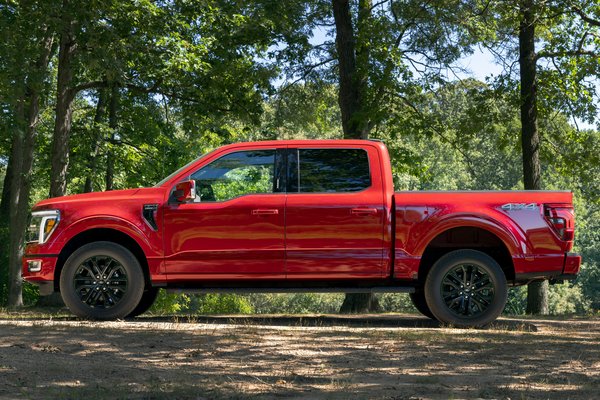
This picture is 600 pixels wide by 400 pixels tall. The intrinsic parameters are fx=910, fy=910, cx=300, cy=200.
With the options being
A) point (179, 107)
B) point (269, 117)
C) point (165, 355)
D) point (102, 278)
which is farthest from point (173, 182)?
point (269, 117)

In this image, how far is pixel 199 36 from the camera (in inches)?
818

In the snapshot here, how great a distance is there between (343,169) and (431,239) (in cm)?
123

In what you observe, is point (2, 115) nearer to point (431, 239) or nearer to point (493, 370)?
point (431, 239)

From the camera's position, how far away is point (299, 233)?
9.77m

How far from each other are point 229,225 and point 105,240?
1.50 meters

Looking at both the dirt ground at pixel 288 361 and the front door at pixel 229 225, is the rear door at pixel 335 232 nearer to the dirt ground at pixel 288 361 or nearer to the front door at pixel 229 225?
the front door at pixel 229 225

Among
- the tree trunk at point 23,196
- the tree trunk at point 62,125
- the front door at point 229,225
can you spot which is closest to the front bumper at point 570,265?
the front door at point 229,225

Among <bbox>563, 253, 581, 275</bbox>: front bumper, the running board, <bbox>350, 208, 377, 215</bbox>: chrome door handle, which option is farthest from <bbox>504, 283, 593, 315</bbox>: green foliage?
<bbox>350, 208, 377, 215</bbox>: chrome door handle

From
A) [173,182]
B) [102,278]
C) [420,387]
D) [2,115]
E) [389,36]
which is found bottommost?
[420,387]

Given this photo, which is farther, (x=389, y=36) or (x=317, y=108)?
(x=317, y=108)

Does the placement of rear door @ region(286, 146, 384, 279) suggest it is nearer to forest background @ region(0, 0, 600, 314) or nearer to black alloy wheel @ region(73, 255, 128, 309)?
black alloy wheel @ region(73, 255, 128, 309)

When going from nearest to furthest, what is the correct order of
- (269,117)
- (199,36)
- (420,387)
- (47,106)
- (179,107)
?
1. (420,387)
2. (199,36)
3. (179,107)
4. (269,117)
5. (47,106)

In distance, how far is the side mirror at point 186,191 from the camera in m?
9.75

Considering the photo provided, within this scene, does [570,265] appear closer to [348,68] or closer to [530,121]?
[530,121]
